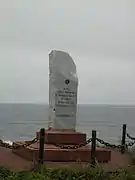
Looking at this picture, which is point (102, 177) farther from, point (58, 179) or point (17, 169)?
point (17, 169)

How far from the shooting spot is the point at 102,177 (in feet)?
31.7

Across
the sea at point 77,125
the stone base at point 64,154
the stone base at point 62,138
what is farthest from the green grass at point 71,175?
the sea at point 77,125

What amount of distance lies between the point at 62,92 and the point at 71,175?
492 cm

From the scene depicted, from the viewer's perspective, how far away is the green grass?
9.66 metres

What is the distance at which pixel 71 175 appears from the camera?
390 inches

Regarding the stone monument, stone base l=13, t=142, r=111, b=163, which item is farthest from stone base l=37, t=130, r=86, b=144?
stone base l=13, t=142, r=111, b=163

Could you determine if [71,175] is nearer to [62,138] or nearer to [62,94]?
[62,138]

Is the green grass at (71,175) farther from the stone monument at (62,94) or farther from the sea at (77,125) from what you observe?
the sea at (77,125)

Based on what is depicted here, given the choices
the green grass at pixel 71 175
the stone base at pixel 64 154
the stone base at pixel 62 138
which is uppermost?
the stone base at pixel 62 138

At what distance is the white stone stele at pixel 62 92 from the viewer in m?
14.5

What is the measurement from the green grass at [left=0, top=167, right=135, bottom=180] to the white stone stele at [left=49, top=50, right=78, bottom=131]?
4350 mm

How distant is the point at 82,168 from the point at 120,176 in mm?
752

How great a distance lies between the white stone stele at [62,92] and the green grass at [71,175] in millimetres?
4350

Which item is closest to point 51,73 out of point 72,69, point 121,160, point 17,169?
point 72,69
